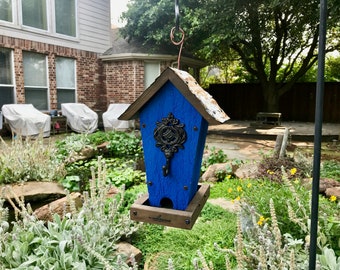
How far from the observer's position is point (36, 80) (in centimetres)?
965

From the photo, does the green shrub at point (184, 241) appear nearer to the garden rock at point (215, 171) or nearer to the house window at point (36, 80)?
the garden rock at point (215, 171)

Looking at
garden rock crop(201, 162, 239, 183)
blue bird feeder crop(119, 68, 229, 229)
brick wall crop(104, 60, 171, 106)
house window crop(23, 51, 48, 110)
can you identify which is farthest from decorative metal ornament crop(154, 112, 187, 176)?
brick wall crop(104, 60, 171, 106)

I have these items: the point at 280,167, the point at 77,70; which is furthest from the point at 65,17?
the point at 280,167

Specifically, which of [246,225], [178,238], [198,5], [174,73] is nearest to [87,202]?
[178,238]

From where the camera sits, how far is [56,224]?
86.0 inches

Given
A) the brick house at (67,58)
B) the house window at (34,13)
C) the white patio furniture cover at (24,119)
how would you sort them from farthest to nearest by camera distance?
the house window at (34,13), the brick house at (67,58), the white patio furniture cover at (24,119)

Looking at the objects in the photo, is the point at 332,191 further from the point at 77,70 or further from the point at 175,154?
the point at 77,70

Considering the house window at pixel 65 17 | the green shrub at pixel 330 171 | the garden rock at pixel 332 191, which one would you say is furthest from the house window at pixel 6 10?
the garden rock at pixel 332 191

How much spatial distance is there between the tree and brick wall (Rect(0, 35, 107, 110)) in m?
1.78

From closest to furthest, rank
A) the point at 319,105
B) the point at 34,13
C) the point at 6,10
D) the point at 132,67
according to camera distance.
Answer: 1. the point at 319,105
2. the point at 6,10
3. the point at 34,13
4. the point at 132,67

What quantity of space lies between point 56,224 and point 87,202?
25 centimetres

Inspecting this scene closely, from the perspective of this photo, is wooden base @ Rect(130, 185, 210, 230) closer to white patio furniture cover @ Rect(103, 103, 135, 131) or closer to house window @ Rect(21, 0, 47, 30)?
white patio furniture cover @ Rect(103, 103, 135, 131)

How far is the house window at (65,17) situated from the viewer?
10078mm

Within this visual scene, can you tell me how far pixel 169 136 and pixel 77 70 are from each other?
33.5ft
